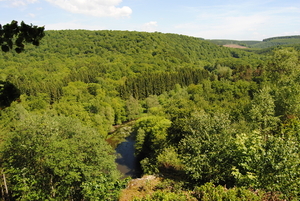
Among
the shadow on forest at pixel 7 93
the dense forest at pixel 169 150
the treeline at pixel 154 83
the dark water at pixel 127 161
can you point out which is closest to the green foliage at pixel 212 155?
the dense forest at pixel 169 150

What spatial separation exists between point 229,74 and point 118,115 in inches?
2781

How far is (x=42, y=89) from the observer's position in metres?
80.7

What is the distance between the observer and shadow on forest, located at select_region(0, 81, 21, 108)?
5427 mm

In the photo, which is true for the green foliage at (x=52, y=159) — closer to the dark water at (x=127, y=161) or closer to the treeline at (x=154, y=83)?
the dark water at (x=127, y=161)

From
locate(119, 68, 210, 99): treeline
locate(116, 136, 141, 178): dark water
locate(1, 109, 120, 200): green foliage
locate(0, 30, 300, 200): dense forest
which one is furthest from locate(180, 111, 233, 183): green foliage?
locate(119, 68, 210, 99): treeline

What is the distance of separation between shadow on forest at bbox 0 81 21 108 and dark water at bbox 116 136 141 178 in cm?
3266

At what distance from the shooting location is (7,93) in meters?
5.47

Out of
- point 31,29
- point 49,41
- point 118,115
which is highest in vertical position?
point 49,41

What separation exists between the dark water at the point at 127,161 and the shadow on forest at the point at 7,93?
32662 millimetres

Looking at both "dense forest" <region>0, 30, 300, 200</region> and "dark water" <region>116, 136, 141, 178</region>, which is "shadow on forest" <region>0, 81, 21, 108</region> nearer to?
"dense forest" <region>0, 30, 300, 200</region>

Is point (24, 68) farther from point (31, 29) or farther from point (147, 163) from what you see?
point (31, 29)

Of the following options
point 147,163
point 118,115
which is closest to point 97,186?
point 147,163

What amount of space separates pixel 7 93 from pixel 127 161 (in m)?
42.4

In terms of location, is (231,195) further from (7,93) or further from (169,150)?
(169,150)
